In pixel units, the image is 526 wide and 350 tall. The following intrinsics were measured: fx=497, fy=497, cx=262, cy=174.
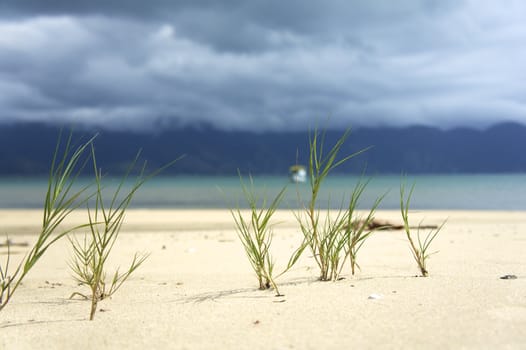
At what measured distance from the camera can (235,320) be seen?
6.58ft

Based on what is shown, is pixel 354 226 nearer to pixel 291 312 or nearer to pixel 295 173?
pixel 291 312

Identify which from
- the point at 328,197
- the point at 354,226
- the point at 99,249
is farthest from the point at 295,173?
the point at 99,249

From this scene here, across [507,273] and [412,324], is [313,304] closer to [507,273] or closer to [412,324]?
[412,324]

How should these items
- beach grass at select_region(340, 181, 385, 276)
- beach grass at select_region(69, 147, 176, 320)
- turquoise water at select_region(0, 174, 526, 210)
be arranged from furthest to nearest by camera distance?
turquoise water at select_region(0, 174, 526, 210) → beach grass at select_region(340, 181, 385, 276) → beach grass at select_region(69, 147, 176, 320)

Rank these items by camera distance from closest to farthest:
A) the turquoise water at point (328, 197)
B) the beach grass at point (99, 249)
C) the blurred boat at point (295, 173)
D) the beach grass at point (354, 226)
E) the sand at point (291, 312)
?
the sand at point (291, 312) < the beach grass at point (99, 249) < the blurred boat at point (295, 173) < the beach grass at point (354, 226) < the turquoise water at point (328, 197)

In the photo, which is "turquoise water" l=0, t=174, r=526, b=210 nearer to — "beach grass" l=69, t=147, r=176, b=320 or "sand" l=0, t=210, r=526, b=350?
"beach grass" l=69, t=147, r=176, b=320

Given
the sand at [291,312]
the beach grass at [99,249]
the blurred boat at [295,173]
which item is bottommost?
the sand at [291,312]

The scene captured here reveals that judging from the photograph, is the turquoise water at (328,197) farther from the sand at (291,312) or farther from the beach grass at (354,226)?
the sand at (291,312)

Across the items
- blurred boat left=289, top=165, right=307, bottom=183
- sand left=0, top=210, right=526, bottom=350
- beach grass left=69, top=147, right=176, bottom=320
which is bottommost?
sand left=0, top=210, right=526, bottom=350

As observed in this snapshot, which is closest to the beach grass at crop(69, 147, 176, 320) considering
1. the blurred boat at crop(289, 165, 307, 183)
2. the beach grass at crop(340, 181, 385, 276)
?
the blurred boat at crop(289, 165, 307, 183)

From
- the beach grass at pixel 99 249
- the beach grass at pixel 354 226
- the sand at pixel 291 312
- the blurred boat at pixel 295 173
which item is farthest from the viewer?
the beach grass at pixel 354 226

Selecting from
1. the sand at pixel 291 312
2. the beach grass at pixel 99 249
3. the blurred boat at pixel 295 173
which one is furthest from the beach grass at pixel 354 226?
the beach grass at pixel 99 249

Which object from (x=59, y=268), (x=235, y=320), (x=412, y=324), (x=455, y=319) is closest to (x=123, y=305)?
(x=235, y=320)

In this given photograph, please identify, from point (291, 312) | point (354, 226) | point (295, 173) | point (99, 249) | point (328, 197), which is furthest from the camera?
point (328, 197)
